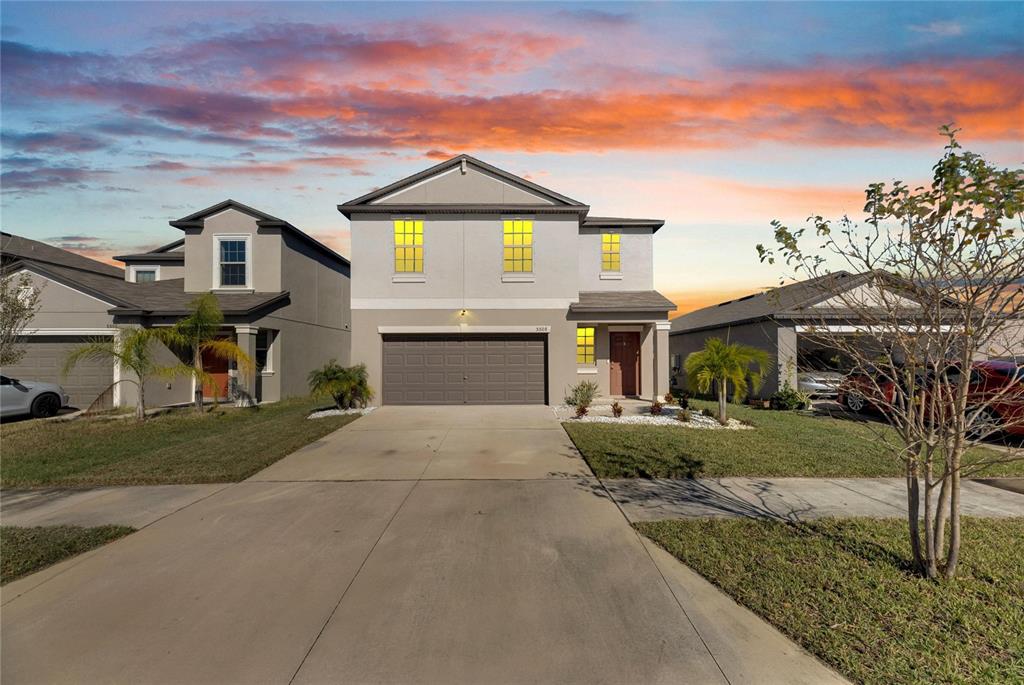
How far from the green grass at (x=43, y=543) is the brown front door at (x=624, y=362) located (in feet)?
52.7

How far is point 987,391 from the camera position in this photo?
6.49 meters

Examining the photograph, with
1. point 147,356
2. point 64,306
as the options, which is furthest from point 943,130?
point 64,306

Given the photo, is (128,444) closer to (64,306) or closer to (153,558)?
(153,558)

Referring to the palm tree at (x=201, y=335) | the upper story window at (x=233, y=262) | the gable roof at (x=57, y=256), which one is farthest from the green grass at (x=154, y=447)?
the gable roof at (x=57, y=256)

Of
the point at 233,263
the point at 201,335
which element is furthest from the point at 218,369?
the point at 233,263

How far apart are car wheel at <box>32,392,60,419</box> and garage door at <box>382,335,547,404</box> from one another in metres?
10.2

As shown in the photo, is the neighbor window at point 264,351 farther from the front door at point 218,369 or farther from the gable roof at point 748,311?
the gable roof at point 748,311

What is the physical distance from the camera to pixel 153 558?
5402 millimetres

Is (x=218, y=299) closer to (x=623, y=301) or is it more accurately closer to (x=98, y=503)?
(x=98, y=503)

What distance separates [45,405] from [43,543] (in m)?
13.7

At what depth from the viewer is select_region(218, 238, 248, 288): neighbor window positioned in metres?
20.1

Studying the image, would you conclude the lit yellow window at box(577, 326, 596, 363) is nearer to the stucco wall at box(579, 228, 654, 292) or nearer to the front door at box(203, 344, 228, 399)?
the stucco wall at box(579, 228, 654, 292)

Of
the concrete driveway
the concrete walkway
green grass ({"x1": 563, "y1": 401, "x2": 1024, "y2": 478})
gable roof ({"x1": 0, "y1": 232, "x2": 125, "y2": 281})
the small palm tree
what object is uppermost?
gable roof ({"x1": 0, "y1": 232, "x2": 125, "y2": 281})

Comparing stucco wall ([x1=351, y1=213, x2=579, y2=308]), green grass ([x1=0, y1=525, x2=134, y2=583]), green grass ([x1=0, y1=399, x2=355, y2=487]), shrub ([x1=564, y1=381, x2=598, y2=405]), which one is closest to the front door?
green grass ([x1=0, y1=399, x2=355, y2=487])
